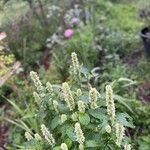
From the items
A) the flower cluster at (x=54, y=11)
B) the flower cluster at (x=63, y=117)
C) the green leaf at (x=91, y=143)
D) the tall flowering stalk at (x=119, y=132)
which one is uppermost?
the flower cluster at (x=63, y=117)

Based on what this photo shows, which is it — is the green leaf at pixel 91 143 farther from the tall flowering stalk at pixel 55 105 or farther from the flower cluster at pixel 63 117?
the tall flowering stalk at pixel 55 105

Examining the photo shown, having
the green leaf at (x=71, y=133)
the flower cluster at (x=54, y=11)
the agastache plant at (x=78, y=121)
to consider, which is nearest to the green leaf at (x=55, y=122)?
the agastache plant at (x=78, y=121)

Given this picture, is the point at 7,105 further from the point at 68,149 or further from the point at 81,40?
the point at 68,149

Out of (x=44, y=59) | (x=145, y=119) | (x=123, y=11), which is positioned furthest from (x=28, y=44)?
(x=145, y=119)

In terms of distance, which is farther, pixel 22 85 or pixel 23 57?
pixel 23 57

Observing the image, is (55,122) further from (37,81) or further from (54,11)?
(54,11)

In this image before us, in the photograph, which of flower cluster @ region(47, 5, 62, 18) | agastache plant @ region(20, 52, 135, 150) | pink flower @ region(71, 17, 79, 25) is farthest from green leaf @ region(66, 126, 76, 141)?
flower cluster @ region(47, 5, 62, 18)

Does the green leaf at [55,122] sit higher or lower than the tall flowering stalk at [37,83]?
lower
